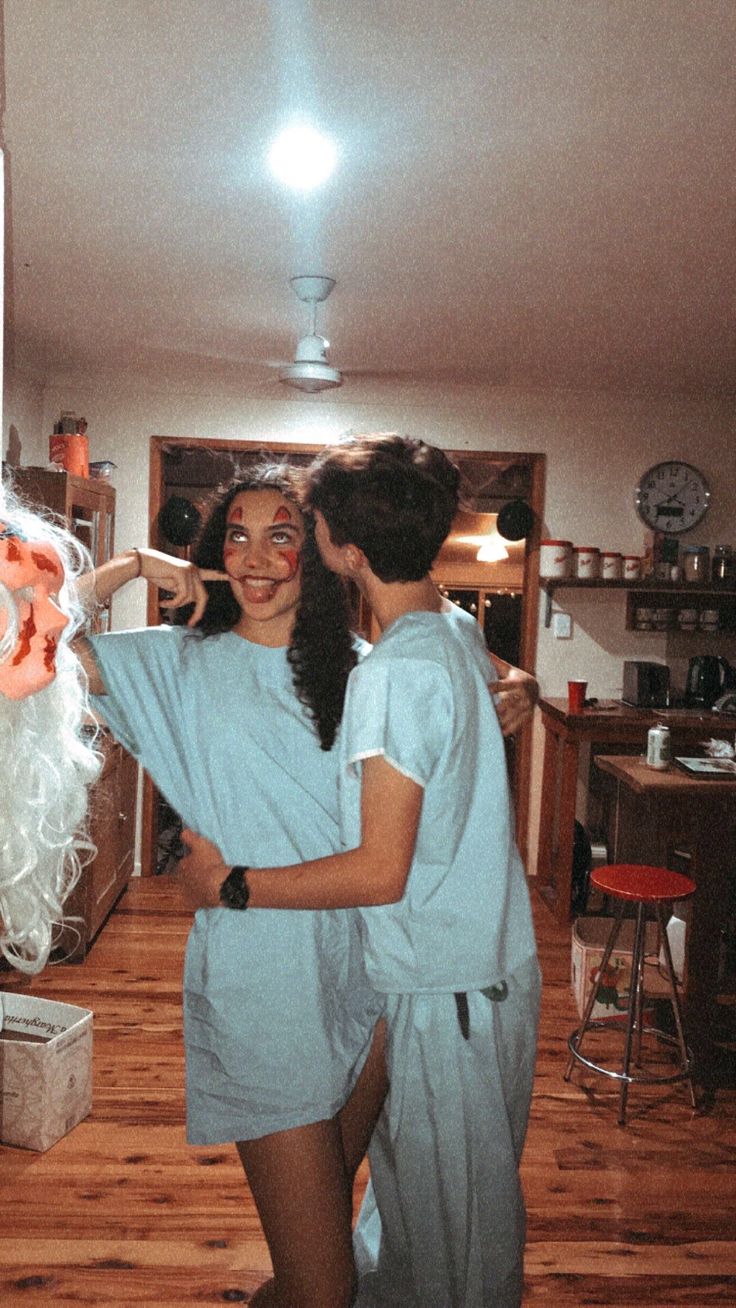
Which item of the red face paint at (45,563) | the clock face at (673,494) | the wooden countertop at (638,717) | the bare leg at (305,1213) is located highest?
the clock face at (673,494)

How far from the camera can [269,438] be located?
202 inches

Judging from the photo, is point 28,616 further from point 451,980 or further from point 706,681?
point 706,681

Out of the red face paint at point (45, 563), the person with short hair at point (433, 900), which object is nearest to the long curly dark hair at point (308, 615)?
the person with short hair at point (433, 900)

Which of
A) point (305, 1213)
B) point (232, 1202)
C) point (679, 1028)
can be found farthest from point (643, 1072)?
point (305, 1213)

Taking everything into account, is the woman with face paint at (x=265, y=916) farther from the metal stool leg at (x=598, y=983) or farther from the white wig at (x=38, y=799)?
the metal stool leg at (x=598, y=983)

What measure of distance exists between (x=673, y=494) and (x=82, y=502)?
2.89 m

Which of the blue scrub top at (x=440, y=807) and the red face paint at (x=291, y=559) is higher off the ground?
the red face paint at (x=291, y=559)

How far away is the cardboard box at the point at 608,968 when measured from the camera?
10.9 feet

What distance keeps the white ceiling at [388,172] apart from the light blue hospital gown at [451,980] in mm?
1124

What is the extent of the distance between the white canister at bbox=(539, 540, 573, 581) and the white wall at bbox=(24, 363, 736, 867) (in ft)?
0.74

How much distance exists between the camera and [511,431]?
512 cm

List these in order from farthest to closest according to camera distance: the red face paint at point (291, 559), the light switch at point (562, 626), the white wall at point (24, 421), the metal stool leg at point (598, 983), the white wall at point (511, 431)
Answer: the light switch at point (562, 626)
the white wall at point (511, 431)
the white wall at point (24, 421)
the metal stool leg at point (598, 983)
the red face paint at point (291, 559)

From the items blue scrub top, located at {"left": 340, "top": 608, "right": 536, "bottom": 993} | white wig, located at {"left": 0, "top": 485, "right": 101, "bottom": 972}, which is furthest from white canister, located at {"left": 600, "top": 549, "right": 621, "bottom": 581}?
white wig, located at {"left": 0, "top": 485, "right": 101, "bottom": 972}

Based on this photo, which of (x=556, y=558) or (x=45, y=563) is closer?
(x=45, y=563)
